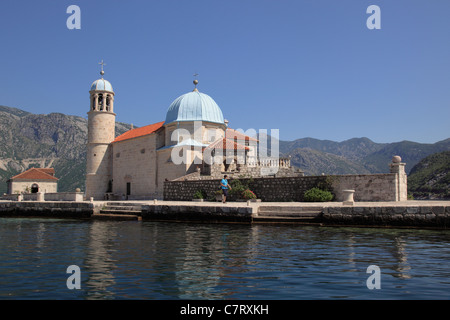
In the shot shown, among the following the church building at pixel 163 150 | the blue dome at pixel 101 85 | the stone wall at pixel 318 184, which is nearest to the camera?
the stone wall at pixel 318 184

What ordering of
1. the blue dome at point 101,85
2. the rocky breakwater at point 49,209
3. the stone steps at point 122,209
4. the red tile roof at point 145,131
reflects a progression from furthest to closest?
the blue dome at point 101,85 < the red tile roof at point 145,131 < the rocky breakwater at point 49,209 < the stone steps at point 122,209

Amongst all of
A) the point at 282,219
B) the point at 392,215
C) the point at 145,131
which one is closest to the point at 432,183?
the point at 145,131

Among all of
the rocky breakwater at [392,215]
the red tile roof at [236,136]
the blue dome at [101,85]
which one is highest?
the blue dome at [101,85]

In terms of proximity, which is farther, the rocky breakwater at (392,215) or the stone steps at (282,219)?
the stone steps at (282,219)

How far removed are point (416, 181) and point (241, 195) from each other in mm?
53564

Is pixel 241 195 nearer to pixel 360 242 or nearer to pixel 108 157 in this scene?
pixel 360 242

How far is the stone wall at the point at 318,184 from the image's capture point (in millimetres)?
18000

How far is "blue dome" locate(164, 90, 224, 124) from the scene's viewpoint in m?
37.2

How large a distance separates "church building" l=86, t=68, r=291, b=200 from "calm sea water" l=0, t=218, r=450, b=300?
18.2 m

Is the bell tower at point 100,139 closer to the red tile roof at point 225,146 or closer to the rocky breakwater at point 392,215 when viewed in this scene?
the red tile roof at point 225,146

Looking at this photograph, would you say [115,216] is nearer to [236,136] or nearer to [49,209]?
Answer: [49,209]

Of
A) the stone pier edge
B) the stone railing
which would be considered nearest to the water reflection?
the stone pier edge

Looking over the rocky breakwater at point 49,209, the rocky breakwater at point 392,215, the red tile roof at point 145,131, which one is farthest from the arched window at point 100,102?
the rocky breakwater at point 392,215
